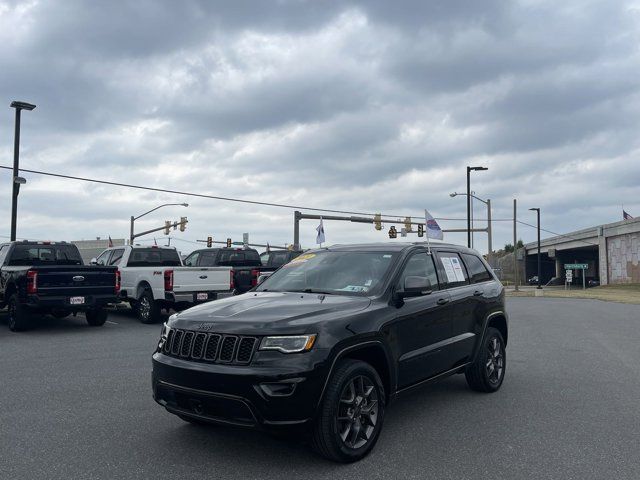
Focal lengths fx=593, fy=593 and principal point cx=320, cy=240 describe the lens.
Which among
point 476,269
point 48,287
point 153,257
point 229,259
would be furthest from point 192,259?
point 476,269

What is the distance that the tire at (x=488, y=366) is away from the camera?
663 cm

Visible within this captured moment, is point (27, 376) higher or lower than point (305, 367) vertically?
lower

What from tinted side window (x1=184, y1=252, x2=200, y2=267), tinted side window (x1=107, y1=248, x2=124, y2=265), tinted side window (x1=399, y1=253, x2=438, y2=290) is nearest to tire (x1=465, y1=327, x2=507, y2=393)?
tinted side window (x1=399, y1=253, x2=438, y2=290)

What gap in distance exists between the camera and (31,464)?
450 centimetres

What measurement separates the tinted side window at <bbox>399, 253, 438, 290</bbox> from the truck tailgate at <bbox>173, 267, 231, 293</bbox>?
930 cm

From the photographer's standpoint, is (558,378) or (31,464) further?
(558,378)

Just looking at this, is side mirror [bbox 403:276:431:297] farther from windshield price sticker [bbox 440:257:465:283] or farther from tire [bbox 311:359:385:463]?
windshield price sticker [bbox 440:257:465:283]

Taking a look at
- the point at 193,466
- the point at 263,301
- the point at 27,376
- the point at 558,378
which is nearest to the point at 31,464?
the point at 193,466

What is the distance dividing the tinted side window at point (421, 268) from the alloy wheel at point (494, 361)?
1387 millimetres

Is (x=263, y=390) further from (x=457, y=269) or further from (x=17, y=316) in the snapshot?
(x=17, y=316)

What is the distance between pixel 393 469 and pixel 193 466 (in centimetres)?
149

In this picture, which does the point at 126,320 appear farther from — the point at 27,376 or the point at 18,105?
Answer: the point at 18,105

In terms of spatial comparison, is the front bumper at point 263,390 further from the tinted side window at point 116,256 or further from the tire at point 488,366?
the tinted side window at point 116,256

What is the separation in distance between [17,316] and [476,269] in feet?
33.3
